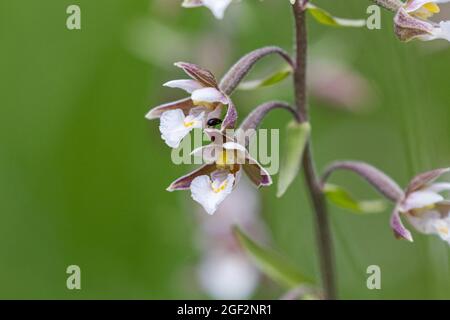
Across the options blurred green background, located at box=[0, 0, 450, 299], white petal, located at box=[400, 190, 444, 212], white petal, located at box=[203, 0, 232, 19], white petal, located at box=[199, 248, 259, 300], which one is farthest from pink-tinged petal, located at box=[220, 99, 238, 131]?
white petal, located at box=[199, 248, 259, 300]

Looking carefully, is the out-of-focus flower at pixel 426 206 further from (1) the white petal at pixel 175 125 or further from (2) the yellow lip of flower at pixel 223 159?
(1) the white petal at pixel 175 125

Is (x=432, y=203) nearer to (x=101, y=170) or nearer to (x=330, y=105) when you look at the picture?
(x=330, y=105)

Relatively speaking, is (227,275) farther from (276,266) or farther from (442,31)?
(442,31)

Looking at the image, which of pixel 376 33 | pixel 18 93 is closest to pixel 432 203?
pixel 376 33

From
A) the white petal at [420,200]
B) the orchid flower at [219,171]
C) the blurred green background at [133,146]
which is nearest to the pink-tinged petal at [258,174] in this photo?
the orchid flower at [219,171]

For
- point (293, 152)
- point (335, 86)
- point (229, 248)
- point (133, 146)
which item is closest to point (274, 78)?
point (293, 152)

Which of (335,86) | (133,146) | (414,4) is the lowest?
(414,4)
